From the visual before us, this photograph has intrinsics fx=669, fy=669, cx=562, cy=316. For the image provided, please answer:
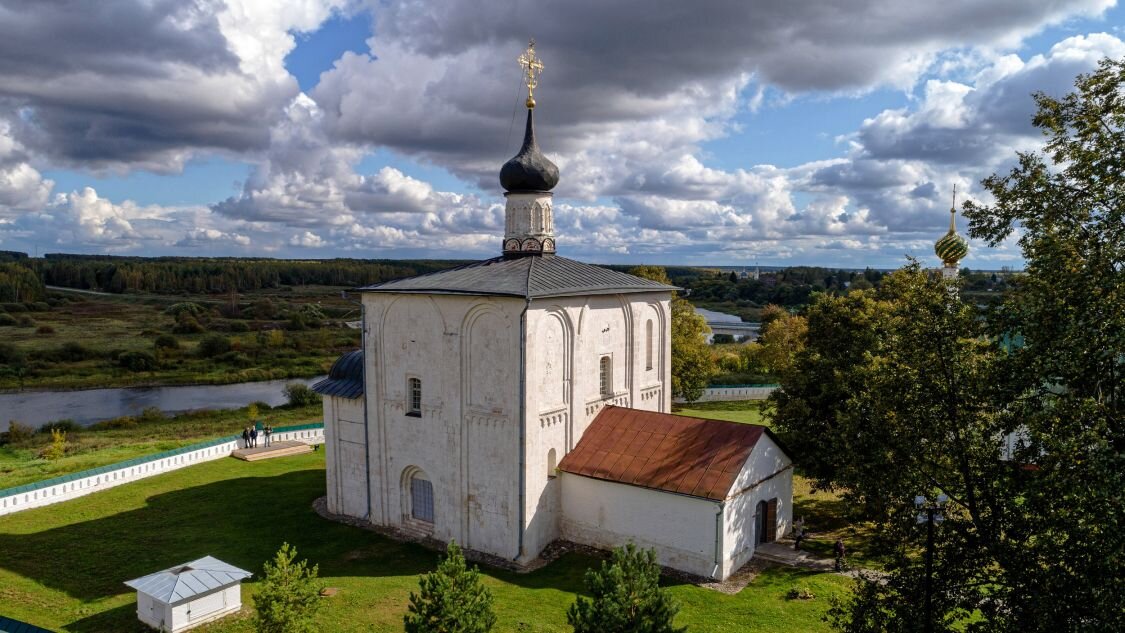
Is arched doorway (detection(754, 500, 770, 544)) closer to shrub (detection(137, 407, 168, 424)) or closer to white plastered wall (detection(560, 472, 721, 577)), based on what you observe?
white plastered wall (detection(560, 472, 721, 577))

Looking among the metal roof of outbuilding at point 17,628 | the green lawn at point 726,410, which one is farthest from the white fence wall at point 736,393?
the metal roof of outbuilding at point 17,628

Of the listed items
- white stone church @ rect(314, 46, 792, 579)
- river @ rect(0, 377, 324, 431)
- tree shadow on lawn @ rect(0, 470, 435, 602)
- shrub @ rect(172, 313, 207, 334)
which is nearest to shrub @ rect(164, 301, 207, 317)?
shrub @ rect(172, 313, 207, 334)

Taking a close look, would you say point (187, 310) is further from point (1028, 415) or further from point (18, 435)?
point (1028, 415)

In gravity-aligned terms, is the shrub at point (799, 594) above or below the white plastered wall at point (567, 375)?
below

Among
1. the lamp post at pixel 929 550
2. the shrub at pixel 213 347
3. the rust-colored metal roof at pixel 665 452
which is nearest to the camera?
the lamp post at pixel 929 550

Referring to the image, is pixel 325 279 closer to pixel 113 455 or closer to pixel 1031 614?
pixel 113 455

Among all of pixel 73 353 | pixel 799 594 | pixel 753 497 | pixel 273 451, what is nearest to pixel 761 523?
pixel 753 497

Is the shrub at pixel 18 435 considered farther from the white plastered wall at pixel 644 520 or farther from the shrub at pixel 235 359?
the white plastered wall at pixel 644 520
